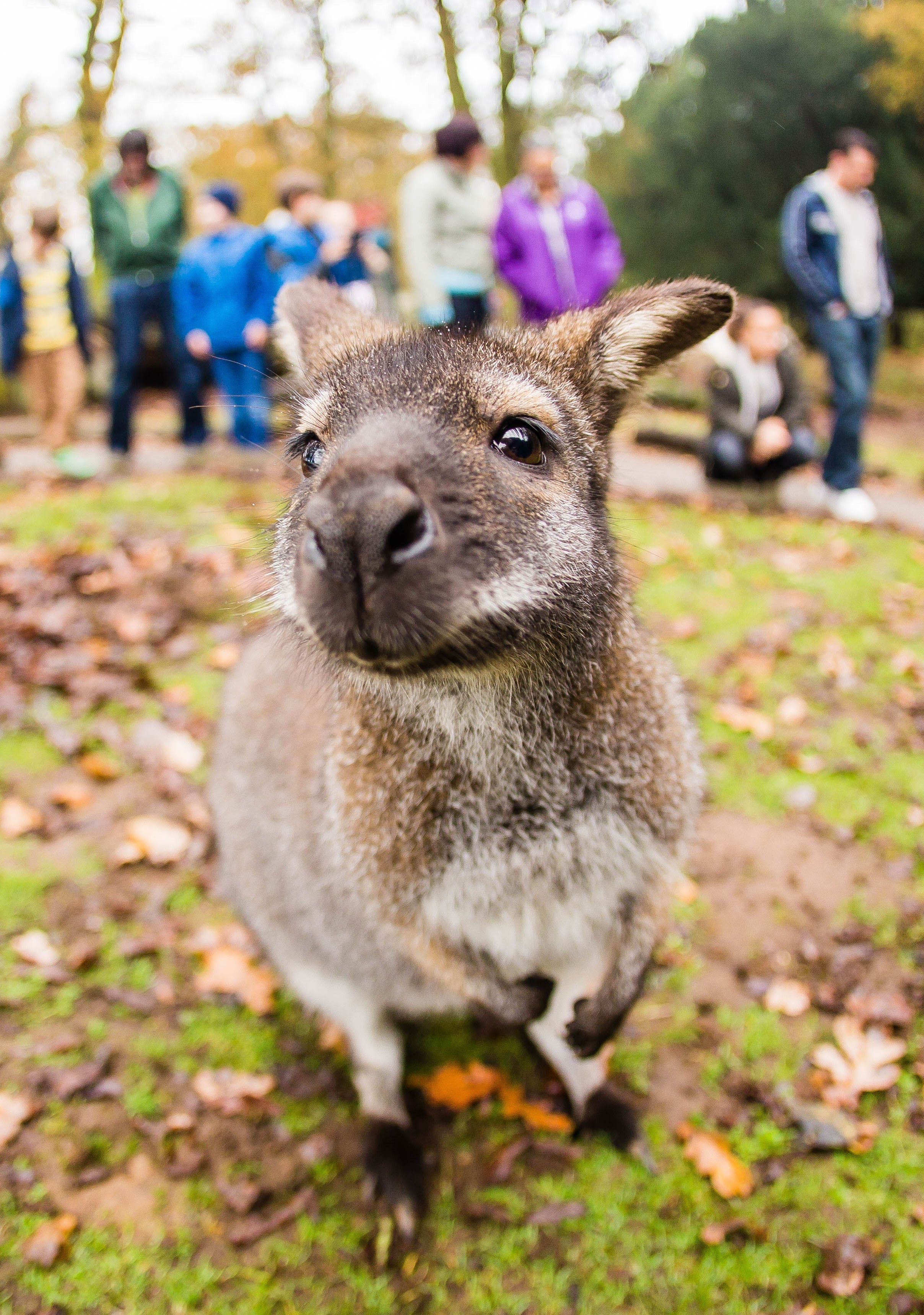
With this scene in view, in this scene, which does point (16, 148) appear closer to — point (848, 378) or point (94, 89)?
point (94, 89)

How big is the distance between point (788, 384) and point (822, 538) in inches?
58.0

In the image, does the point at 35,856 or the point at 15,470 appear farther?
the point at 15,470

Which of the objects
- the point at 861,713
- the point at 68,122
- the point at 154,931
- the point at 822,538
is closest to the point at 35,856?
the point at 154,931

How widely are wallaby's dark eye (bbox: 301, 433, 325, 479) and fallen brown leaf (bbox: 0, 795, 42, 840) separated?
8.26 feet

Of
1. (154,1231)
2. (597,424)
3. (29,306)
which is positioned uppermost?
(29,306)

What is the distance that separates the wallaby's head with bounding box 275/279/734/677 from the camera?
1.48 metres

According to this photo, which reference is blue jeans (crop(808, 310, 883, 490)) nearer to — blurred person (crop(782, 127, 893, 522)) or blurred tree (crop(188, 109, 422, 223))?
blurred person (crop(782, 127, 893, 522))

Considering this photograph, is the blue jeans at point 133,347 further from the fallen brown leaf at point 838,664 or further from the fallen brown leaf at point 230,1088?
the fallen brown leaf at point 230,1088

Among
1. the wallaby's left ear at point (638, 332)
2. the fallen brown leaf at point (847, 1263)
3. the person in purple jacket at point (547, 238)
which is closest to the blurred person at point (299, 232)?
the person in purple jacket at point (547, 238)

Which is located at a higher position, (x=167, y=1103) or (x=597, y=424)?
(x=597, y=424)

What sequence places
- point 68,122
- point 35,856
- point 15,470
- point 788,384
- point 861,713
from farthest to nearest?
1. point 68,122
2. point 15,470
3. point 788,384
4. point 861,713
5. point 35,856

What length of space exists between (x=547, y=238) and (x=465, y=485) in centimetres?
569

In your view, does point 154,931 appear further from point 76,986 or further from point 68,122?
point 68,122

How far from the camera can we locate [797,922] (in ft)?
11.0
